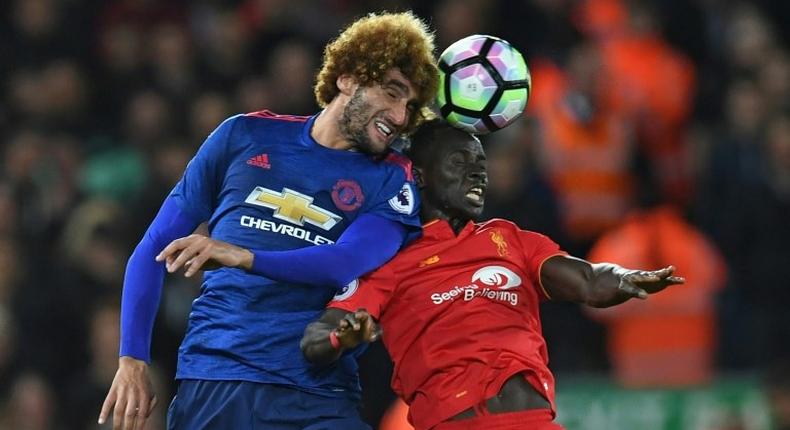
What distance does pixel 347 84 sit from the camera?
18.2 ft

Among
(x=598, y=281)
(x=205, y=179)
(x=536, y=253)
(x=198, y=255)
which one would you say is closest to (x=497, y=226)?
(x=536, y=253)

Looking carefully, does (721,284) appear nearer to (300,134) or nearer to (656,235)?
(656,235)

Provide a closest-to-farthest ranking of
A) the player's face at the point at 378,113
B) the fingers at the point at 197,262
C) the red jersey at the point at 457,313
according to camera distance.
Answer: the fingers at the point at 197,262, the red jersey at the point at 457,313, the player's face at the point at 378,113

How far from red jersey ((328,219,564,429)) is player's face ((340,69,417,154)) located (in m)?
0.38

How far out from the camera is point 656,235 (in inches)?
356

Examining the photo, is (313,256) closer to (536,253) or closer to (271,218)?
(271,218)

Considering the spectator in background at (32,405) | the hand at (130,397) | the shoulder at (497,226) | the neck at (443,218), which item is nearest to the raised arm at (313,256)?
the neck at (443,218)

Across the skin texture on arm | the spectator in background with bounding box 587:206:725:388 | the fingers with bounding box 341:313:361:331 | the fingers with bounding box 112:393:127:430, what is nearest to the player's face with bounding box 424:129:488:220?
the skin texture on arm

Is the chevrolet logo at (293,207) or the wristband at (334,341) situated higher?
the chevrolet logo at (293,207)

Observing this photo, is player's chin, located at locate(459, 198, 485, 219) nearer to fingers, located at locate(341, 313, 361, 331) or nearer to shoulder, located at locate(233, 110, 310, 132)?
shoulder, located at locate(233, 110, 310, 132)

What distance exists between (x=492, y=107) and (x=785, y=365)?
3509 millimetres

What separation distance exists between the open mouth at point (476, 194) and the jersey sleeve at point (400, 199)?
19cm

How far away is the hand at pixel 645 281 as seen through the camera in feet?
16.7

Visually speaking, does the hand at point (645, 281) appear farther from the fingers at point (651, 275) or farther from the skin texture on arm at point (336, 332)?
the skin texture on arm at point (336, 332)
